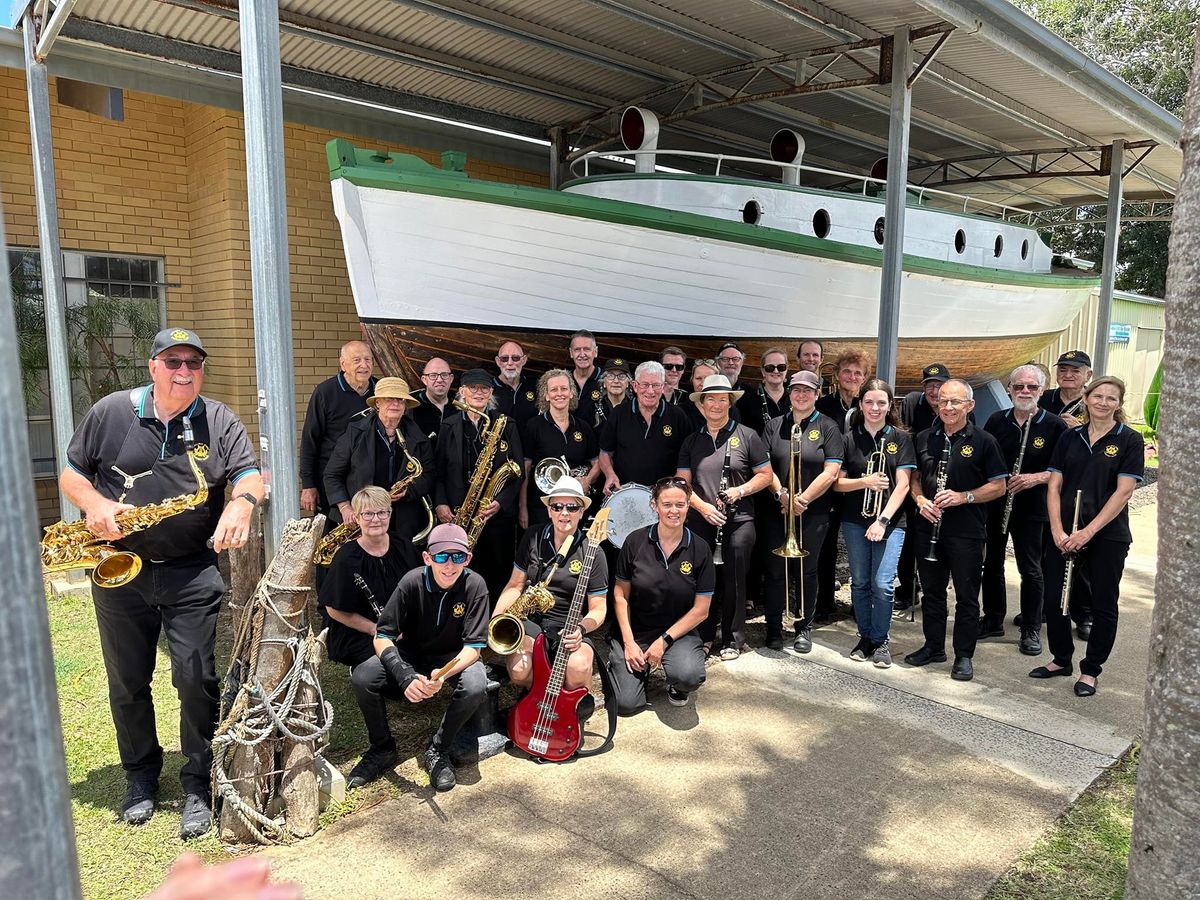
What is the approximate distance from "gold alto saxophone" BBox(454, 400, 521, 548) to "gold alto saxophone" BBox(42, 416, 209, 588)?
6.96ft

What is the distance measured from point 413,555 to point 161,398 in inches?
70.0

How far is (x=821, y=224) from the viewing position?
30.3 feet

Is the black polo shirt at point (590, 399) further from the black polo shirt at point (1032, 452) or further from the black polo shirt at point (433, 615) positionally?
the black polo shirt at point (1032, 452)

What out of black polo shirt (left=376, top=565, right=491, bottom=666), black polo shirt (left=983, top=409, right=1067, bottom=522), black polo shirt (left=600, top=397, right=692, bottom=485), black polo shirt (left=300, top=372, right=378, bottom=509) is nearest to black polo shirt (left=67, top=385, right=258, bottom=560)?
black polo shirt (left=376, top=565, right=491, bottom=666)

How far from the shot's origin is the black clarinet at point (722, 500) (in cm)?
Result: 539

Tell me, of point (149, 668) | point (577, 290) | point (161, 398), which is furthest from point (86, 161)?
point (149, 668)

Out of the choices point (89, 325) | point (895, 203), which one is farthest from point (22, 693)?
point (89, 325)

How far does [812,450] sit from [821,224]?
15.3 feet

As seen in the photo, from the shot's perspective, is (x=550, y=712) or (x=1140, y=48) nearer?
(x=550, y=712)

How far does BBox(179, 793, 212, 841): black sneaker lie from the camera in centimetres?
343

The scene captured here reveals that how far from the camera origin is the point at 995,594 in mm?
6109

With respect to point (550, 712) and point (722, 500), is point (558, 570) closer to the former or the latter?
point (550, 712)

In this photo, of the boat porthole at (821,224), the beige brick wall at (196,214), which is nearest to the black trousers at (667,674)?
the beige brick wall at (196,214)

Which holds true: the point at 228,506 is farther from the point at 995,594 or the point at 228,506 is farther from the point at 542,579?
the point at 995,594
